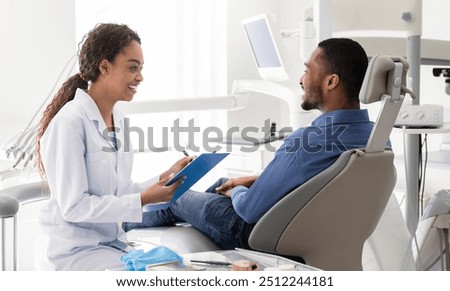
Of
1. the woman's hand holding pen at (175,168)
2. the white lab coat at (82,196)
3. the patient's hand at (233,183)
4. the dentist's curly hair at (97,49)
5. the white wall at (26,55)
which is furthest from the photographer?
the white wall at (26,55)

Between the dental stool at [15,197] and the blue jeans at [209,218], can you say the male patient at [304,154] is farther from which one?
the dental stool at [15,197]

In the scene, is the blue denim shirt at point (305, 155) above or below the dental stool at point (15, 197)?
above

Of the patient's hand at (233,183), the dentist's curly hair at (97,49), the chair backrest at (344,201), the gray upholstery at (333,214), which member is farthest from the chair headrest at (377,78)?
the dentist's curly hair at (97,49)

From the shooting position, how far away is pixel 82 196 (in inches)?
61.6

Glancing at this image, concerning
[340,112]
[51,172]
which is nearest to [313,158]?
[340,112]

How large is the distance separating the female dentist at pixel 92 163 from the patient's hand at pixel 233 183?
27cm

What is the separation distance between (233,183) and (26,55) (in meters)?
1.42

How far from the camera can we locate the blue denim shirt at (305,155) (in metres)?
1.71

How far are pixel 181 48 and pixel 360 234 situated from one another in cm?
252
